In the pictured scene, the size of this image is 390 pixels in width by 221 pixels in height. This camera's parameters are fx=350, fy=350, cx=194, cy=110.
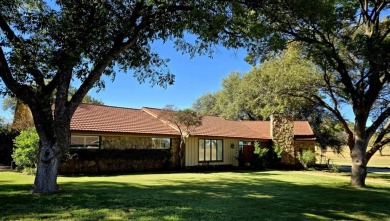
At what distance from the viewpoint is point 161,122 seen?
1020 inches

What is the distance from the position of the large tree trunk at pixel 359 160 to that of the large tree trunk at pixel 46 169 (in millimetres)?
12681

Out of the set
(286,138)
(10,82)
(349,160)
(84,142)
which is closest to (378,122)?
(286,138)

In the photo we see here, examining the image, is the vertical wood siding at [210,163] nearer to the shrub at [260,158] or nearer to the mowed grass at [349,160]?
the shrub at [260,158]

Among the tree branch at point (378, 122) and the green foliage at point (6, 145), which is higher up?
the tree branch at point (378, 122)

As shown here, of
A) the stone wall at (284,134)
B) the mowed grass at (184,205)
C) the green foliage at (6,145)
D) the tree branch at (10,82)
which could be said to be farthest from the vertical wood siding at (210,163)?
the tree branch at (10,82)

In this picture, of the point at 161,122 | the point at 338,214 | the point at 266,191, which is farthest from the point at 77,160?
the point at 338,214

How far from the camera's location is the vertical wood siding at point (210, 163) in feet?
82.4

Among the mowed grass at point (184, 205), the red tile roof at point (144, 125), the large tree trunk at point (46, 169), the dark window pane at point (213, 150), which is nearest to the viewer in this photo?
the mowed grass at point (184, 205)

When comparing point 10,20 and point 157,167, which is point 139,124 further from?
point 10,20

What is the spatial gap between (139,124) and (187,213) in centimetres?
1588

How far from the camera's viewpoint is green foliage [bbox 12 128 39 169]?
17.1m

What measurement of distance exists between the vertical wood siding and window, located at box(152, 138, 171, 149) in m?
1.49

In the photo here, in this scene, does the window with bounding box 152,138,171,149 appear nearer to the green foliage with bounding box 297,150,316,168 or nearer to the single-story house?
the single-story house

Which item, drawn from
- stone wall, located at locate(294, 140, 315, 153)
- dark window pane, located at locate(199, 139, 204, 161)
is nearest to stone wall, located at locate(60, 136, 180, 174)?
dark window pane, located at locate(199, 139, 204, 161)
